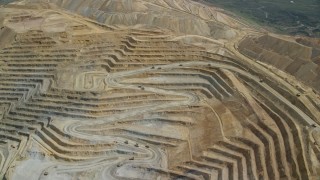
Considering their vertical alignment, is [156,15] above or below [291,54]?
above

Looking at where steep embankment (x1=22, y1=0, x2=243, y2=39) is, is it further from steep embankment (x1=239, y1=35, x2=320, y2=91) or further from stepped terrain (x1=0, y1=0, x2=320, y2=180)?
stepped terrain (x1=0, y1=0, x2=320, y2=180)

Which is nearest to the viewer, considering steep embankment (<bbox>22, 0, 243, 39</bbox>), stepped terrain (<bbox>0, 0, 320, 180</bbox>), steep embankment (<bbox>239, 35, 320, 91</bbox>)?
stepped terrain (<bbox>0, 0, 320, 180</bbox>)

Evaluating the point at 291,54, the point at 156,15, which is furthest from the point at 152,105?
the point at 156,15

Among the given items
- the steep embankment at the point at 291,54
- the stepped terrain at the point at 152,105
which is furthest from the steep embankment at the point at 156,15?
the stepped terrain at the point at 152,105

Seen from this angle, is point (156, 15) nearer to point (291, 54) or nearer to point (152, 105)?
point (291, 54)

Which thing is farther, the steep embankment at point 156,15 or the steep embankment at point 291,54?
the steep embankment at point 156,15

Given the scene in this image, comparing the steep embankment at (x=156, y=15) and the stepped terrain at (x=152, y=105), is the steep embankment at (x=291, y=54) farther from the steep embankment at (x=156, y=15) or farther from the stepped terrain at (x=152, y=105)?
the steep embankment at (x=156, y=15)

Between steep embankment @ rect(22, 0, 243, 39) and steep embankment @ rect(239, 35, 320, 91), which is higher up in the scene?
steep embankment @ rect(22, 0, 243, 39)

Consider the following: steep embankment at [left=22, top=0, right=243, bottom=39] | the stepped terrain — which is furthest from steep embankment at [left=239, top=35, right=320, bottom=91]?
steep embankment at [left=22, top=0, right=243, bottom=39]

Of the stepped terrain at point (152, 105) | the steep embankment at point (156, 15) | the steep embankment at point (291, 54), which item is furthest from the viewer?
the steep embankment at point (156, 15)

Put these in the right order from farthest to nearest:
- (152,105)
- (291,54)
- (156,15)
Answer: (156,15) → (291,54) → (152,105)
